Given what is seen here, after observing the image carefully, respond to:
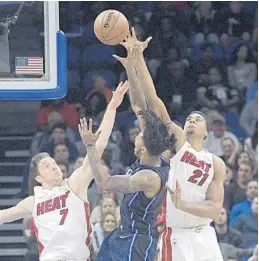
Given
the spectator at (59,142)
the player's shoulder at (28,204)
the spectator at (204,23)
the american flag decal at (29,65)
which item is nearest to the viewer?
the player's shoulder at (28,204)

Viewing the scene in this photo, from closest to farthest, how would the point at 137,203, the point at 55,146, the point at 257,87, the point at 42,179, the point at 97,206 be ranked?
the point at 137,203 < the point at 42,179 < the point at 97,206 < the point at 55,146 < the point at 257,87

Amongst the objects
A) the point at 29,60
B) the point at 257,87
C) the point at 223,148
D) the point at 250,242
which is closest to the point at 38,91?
Answer: the point at 29,60

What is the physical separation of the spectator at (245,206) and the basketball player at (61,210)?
3.26 metres

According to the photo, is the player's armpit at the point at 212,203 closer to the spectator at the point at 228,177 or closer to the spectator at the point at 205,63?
the spectator at the point at 228,177

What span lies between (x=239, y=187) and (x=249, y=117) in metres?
1.70

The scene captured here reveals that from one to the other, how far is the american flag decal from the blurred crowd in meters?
2.57

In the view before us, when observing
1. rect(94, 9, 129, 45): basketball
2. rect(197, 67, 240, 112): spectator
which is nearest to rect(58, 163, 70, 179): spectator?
rect(197, 67, 240, 112): spectator

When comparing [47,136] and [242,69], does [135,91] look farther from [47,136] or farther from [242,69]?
[242,69]

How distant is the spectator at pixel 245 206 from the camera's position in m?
10.8

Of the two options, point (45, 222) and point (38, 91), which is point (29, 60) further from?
point (45, 222)

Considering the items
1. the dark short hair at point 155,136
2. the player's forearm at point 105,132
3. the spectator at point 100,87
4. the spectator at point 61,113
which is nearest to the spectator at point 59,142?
the spectator at point 61,113

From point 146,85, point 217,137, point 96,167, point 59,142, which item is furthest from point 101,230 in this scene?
point 96,167

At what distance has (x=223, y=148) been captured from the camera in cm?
1181

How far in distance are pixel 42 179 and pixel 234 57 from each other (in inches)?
240
